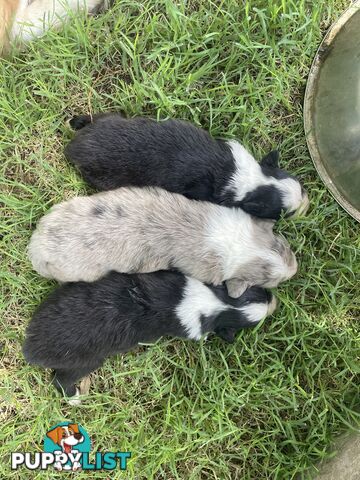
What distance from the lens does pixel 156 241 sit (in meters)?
3.42

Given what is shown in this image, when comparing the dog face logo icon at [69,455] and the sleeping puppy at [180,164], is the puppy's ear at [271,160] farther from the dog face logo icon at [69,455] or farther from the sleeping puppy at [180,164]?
the dog face logo icon at [69,455]

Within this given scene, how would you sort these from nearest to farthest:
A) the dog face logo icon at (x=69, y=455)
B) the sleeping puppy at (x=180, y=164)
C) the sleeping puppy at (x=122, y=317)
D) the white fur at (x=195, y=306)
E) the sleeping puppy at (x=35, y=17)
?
the sleeping puppy at (x=122, y=317) < the sleeping puppy at (x=180, y=164) < the white fur at (x=195, y=306) < the sleeping puppy at (x=35, y=17) < the dog face logo icon at (x=69, y=455)

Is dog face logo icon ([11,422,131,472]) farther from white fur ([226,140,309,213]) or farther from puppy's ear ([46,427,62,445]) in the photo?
white fur ([226,140,309,213])

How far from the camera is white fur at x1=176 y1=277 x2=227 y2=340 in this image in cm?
353

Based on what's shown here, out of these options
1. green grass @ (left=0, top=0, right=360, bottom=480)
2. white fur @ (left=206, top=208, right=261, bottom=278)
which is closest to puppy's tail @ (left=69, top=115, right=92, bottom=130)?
green grass @ (left=0, top=0, right=360, bottom=480)

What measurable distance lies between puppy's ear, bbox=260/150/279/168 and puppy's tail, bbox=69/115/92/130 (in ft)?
4.47

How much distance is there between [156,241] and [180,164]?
23.2 inches

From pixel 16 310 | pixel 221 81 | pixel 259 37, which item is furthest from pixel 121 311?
pixel 259 37

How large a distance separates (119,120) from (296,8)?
1.61 meters

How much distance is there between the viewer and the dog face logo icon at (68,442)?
378cm

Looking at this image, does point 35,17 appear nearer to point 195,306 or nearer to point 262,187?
point 262,187

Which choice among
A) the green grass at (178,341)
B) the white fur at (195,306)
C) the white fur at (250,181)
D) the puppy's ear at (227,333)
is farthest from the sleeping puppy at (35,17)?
the puppy's ear at (227,333)

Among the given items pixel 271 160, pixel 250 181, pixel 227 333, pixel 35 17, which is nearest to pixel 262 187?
pixel 250 181

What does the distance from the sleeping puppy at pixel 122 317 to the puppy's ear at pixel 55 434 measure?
31 centimetres
